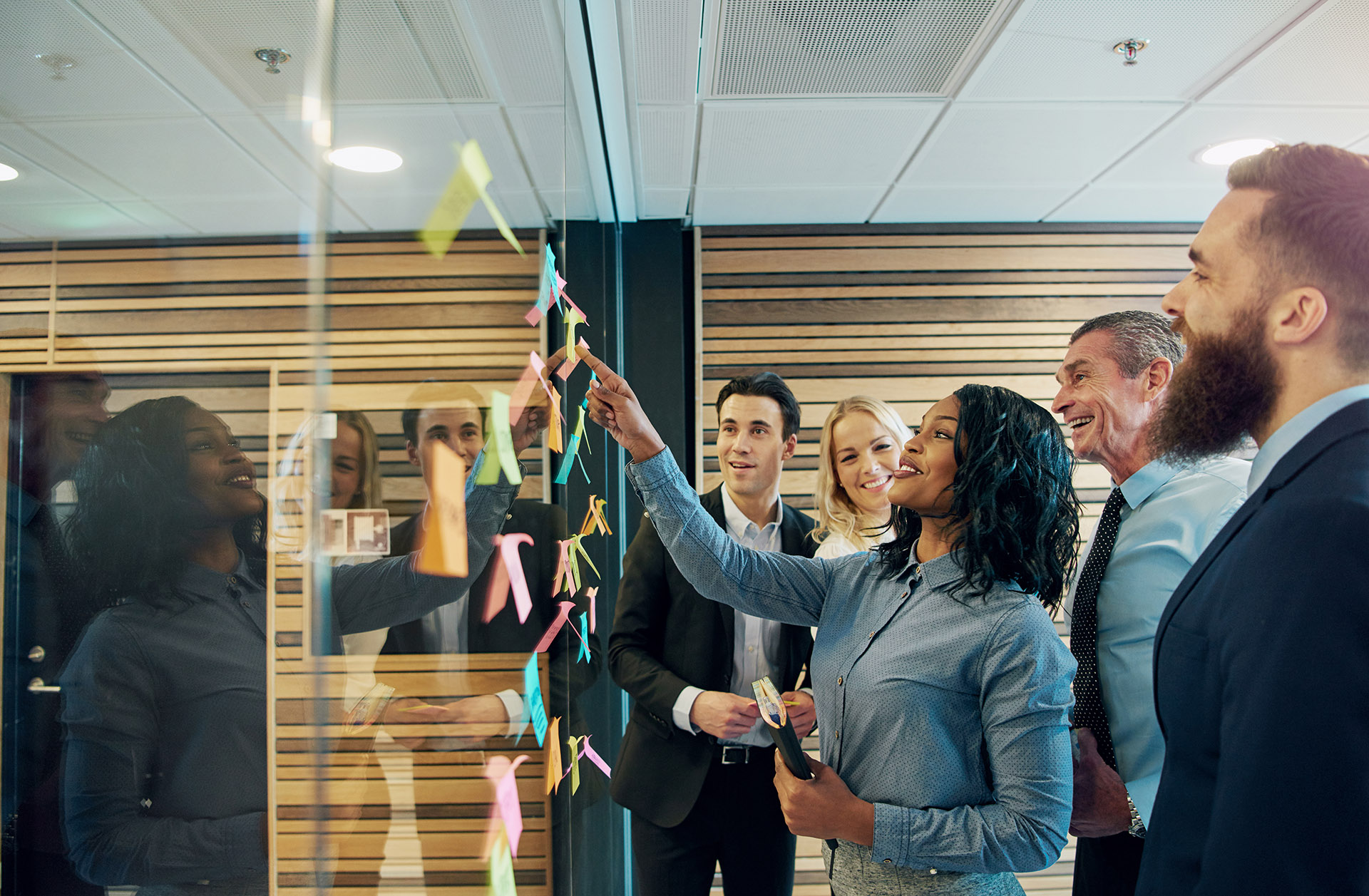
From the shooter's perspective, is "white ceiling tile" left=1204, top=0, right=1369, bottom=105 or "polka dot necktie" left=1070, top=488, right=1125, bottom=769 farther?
"white ceiling tile" left=1204, top=0, right=1369, bottom=105

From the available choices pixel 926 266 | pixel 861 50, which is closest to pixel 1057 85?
pixel 861 50

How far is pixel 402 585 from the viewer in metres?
0.56

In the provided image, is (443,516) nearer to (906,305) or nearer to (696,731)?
(696,731)

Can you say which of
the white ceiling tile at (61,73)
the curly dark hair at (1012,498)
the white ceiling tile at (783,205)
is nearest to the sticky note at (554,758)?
the curly dark hair at (1012,498)

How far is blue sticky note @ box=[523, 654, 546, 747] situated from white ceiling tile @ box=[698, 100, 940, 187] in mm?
2288

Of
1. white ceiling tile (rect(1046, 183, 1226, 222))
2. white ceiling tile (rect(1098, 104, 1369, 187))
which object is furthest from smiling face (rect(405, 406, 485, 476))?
white ceiling tile (rect(1046, 183, 1226, 222))

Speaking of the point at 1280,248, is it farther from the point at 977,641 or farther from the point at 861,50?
the point at 861,50

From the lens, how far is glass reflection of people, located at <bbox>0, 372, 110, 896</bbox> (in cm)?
28

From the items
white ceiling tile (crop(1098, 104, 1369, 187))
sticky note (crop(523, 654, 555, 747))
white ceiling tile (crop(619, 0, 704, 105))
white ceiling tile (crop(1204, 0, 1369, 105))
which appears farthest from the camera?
white ceiling tile (crop(1098, 104, 1369, 187))

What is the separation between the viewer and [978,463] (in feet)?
5.06

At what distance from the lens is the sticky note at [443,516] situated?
0.59 m

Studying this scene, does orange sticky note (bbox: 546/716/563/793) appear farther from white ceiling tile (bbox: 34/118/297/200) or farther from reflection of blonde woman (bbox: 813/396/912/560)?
reflection of blonde woman (bbox: 813/396/912/560)

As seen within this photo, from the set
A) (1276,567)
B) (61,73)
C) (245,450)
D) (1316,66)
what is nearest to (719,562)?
(1276,567)

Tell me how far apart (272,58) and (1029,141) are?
3328 millimetres
